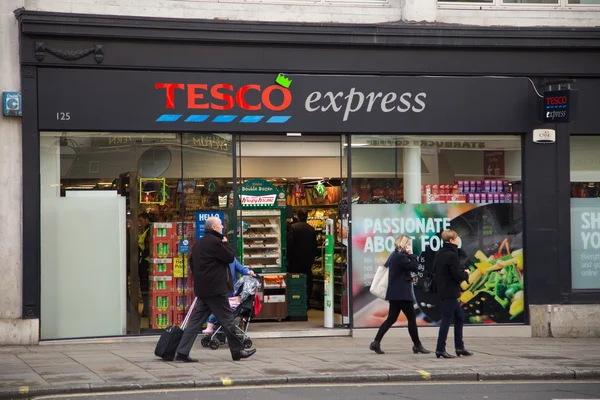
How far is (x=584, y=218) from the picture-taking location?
15.8 m

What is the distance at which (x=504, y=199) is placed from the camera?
51.1 ft

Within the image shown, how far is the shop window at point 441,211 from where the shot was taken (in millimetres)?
15125

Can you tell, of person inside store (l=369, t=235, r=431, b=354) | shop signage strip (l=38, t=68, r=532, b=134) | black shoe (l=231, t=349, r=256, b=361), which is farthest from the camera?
shop signage strip (l=38, t=68, r=532, b=134)

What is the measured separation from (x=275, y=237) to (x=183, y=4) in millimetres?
4502

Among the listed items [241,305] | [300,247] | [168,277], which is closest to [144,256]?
[168,277]

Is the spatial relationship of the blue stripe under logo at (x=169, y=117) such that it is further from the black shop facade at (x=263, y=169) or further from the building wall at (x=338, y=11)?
the building wall at (x=338, y=11)

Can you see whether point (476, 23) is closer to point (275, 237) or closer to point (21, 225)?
point (275, 237)

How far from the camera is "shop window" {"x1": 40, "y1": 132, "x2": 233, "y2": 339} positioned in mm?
14164

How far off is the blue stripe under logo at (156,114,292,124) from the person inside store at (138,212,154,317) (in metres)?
1.64

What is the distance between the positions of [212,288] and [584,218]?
290 inches

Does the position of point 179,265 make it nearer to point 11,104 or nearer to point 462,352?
point 11,104

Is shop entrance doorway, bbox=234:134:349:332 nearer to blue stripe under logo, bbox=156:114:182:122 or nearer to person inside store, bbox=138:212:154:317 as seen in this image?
blue stripe under logo, bbox=156:114:182:122

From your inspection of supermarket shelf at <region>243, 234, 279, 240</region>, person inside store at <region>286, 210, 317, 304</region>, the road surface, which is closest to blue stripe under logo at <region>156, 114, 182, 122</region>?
supermarket shelf at <region>243, 234, 279, 240</region>

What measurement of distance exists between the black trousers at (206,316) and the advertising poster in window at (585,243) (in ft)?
22.3
